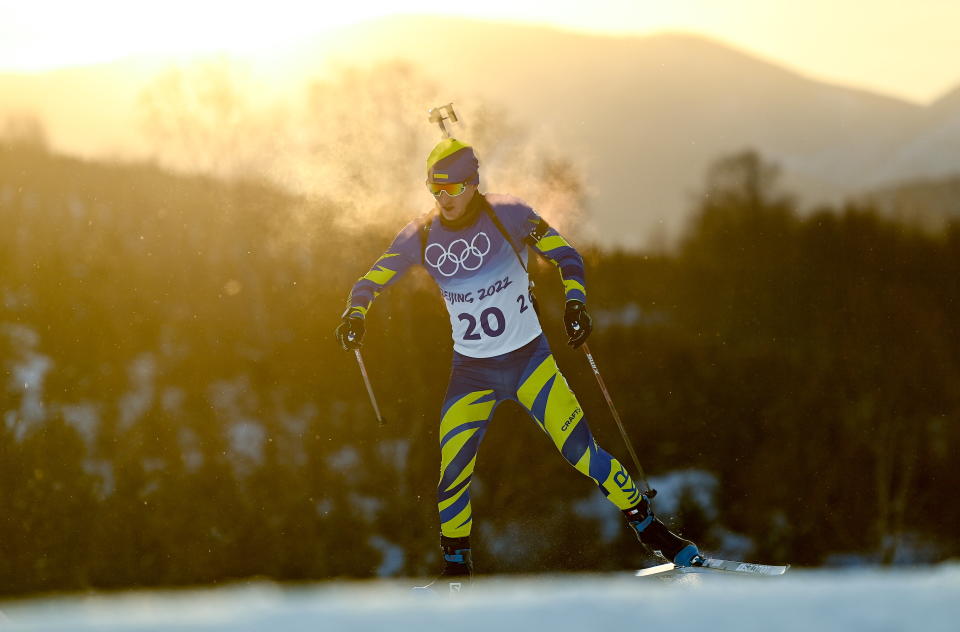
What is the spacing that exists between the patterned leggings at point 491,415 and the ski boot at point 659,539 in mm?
146

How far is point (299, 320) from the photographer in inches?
710

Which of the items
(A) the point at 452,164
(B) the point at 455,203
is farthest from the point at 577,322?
(A) the point at 452,164

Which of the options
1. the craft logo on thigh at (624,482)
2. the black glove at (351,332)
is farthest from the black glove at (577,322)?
the black glove at (351,332)

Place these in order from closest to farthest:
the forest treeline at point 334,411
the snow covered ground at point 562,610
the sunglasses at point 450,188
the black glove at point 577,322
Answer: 1. the snow covered ground at point 562,610
2. the black glove at point 577,322
3. the sunglasses at point 450,188
4. the forest treeline at point 334,411

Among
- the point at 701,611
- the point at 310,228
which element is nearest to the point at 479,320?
the point at 701,611

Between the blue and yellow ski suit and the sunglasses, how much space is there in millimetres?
137

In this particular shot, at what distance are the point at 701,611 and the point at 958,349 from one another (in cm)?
2416

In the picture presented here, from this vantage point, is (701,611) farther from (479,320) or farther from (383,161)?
(383,161)

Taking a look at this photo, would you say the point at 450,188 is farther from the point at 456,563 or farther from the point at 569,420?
the point at 456,563

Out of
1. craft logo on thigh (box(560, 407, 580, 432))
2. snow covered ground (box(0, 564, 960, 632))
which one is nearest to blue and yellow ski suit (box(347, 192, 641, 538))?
craft logo on thigh (box(560, 407, 580, 432))

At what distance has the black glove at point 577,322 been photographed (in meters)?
4.43

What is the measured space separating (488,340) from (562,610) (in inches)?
151

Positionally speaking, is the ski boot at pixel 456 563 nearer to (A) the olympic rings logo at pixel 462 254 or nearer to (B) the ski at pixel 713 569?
(B) the ski at pixel 713 569

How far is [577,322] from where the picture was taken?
4461 mm
